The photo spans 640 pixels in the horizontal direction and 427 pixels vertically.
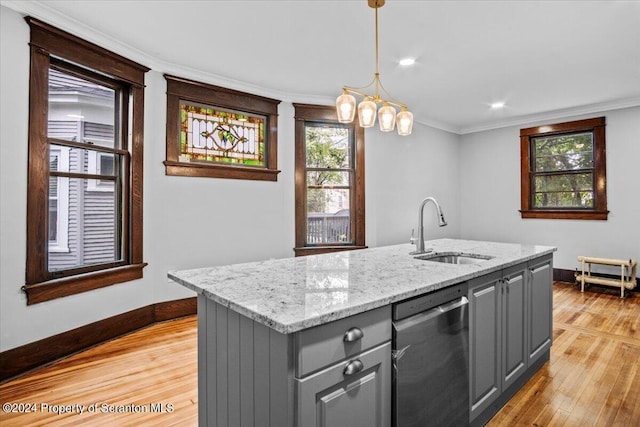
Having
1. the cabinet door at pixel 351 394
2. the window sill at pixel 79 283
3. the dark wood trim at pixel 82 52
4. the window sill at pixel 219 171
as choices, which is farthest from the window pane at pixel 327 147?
the cabinet door at pixel 351 394

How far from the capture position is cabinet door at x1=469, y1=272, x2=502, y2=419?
1.82 meters

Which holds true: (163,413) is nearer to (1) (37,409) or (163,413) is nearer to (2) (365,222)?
(1) (37,409)

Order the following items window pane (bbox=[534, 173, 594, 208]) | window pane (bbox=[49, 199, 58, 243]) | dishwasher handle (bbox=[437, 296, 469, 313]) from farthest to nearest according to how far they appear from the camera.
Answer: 1. window pane (bbox=[534, 173, 594, 208])
2. window pane (bbox=[49, 199, 58, 243])
3. dishwasher handle (bbox=[437, 296, 469, 313])

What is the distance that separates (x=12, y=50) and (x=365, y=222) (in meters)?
3.87

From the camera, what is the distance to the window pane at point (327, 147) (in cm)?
462

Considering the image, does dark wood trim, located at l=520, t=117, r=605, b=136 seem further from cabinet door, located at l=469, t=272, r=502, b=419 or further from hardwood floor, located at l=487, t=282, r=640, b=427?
cabinet door, located at l=469, t=272, r=502, b=419

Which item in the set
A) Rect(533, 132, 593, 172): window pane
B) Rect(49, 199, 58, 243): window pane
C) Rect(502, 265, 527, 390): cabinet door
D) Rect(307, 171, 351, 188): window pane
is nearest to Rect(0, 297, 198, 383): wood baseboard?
Rect(49, 199, 58, 243): window pane

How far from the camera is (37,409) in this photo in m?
2.07

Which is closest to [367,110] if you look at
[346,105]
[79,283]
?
[346,105]

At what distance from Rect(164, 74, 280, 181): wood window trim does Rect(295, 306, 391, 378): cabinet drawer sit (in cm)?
294

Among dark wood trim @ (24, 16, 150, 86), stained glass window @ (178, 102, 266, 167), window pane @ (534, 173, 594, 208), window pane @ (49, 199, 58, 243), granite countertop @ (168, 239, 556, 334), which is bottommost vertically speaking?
granite countertop @ (168, 239, 556, 334)

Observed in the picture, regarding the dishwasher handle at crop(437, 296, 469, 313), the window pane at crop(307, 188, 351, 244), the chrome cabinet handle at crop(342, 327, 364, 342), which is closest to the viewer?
the chrome cabinet handle at crop(342, 327, 364, 342)

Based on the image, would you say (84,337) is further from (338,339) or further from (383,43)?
(383,43)

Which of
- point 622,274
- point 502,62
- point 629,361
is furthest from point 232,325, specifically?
point 622,274
